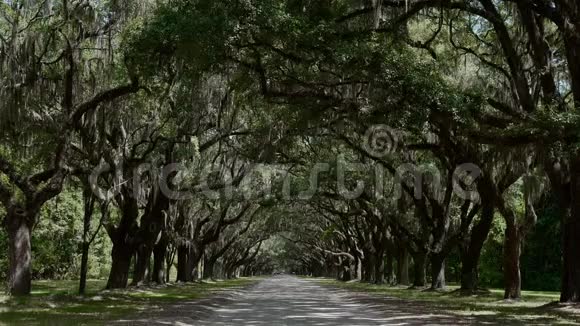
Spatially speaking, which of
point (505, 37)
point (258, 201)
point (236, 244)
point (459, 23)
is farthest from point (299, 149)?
point (236, 244)

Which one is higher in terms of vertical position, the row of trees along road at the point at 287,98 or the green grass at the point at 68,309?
the row of trees along road at the point at 287,98

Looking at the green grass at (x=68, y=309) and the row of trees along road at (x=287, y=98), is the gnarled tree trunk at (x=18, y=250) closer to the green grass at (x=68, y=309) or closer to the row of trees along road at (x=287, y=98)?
the row of trees along road at (x=287, y=98)

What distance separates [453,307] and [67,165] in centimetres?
1248

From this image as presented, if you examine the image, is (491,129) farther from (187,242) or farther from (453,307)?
(187,242)

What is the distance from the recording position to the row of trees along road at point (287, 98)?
1441cm

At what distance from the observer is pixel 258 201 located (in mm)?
35750
